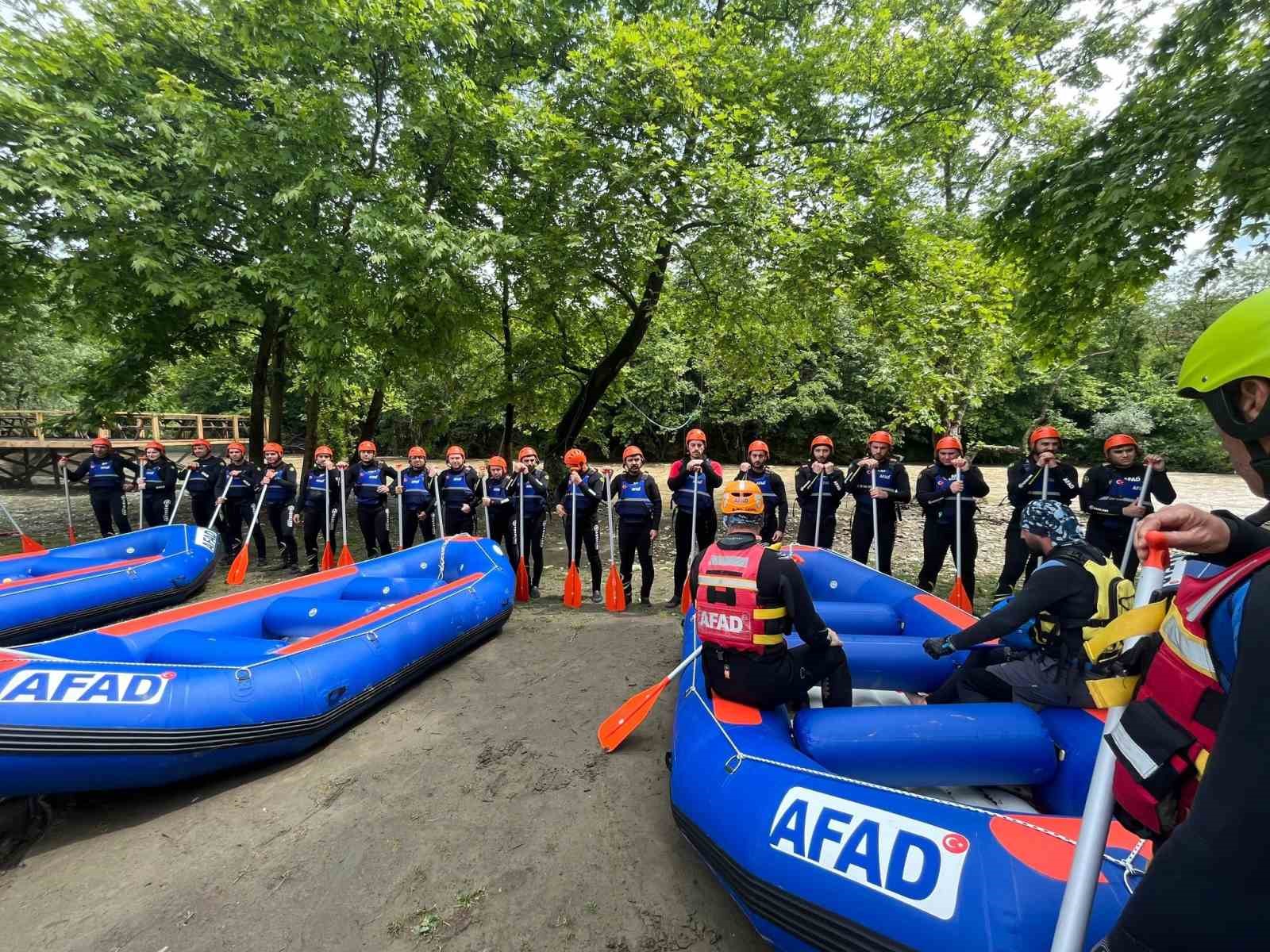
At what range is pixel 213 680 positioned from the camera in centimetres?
363

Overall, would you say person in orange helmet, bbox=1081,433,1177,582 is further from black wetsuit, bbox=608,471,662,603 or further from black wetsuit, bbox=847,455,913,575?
black wetsuit, bbox=608,471,662,603

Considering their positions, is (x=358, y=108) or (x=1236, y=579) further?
(x=358, y=108)

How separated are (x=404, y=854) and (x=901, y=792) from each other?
265cm

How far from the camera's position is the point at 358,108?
9172mm

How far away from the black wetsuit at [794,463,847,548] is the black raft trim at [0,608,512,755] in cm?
547

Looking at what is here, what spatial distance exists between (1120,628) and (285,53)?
10615 mm

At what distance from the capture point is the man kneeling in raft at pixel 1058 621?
2.93 meters

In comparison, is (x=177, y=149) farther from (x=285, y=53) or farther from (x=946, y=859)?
(x=946, y=859)

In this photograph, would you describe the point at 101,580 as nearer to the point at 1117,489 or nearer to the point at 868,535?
the point at 868,535

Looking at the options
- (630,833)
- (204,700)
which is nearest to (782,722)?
(630,833)

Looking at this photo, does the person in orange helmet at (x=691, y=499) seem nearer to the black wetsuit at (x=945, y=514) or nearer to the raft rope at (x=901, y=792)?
the black wetsuit at (x=945, y=514)

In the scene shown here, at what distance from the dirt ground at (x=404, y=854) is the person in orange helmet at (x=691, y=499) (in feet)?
9.68

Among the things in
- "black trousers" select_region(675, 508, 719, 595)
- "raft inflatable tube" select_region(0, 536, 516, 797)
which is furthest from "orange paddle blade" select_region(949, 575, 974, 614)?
"raft inflatable tube" select_region(0, 536, 516, 797)

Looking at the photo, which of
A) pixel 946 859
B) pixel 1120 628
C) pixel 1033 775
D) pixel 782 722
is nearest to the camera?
pixel 1120 628
